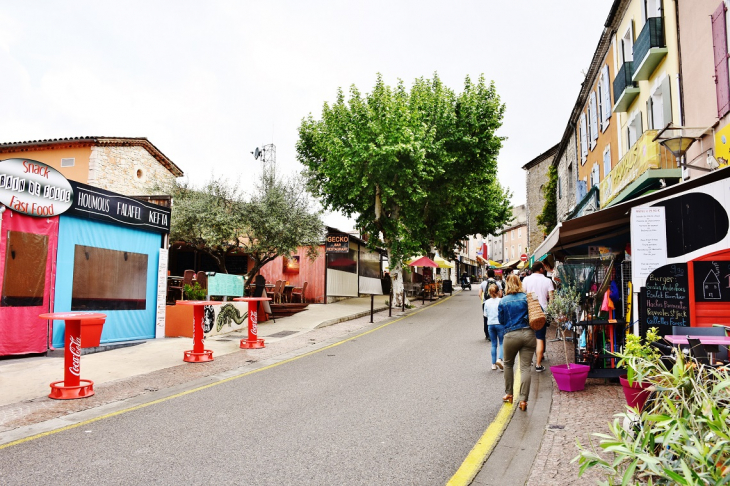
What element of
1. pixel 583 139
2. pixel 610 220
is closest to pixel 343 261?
pixel 583 139

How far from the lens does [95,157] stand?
75.5 ft

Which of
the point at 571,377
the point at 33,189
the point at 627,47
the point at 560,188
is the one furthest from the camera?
the point at 560,188

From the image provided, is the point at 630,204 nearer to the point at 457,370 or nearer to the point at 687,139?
the point at 457,370

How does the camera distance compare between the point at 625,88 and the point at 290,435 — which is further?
the point at 625,88

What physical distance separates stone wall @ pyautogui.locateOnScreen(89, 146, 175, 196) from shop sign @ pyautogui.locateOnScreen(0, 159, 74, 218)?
11622 millimetres

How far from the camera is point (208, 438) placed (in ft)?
16.0

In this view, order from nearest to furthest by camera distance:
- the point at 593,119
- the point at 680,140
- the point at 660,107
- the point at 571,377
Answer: the point at 571,377
the point at 680,140
the point at 660,107
the point at 593,119

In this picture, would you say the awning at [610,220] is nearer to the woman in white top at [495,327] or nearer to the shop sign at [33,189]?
the woman in white top at [495,327]

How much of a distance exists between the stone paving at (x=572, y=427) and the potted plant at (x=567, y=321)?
0.45 feet

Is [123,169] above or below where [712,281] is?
above

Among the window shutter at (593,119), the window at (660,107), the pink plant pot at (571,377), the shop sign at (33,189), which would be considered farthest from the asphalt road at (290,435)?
the window shutter at (593,119)

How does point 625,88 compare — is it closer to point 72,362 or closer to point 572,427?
point 572,427

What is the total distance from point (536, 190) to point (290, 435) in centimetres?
4086

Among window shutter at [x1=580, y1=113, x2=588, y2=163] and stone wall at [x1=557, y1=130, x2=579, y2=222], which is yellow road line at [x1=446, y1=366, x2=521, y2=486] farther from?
stone wall at [x1=557, y1=130, x2=579, y2=222]
